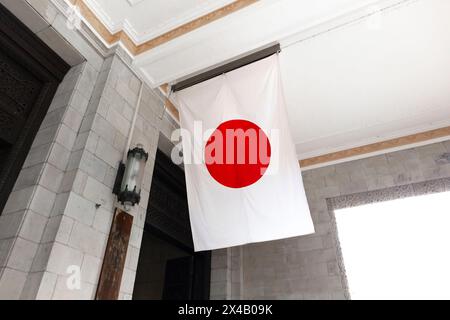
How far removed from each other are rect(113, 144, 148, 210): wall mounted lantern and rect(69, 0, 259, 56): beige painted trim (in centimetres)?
121

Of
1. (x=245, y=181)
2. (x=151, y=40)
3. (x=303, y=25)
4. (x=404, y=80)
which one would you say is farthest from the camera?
(x=404, y=80)

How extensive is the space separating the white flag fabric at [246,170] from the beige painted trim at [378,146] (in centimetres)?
231

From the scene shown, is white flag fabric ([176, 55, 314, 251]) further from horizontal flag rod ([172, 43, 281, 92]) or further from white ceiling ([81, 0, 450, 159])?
white ceiling ([81, 0, 450, 159])

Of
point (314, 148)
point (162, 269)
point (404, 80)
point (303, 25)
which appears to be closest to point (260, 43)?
point (303, 25)

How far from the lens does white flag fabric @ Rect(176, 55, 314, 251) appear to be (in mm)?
2473

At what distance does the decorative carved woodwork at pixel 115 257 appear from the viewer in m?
2.23

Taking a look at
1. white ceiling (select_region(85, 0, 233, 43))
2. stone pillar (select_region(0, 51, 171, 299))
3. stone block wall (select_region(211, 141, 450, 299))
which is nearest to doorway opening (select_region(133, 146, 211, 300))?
stone block wall (select_region(211, 141, 450, 299))

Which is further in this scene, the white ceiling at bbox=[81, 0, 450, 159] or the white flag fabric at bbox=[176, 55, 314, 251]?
the white ceiling at bbox=[81, 0, 450, 159]

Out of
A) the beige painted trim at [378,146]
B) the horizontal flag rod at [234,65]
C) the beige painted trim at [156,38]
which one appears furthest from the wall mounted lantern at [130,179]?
the beige painted trim at [378,146]

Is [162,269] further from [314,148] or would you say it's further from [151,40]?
[151,40]

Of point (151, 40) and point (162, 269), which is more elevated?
point (151, 40)

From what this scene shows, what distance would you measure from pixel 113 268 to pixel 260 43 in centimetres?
235

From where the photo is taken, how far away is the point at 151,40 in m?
3.28

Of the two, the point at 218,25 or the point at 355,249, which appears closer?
the point at 218,25
